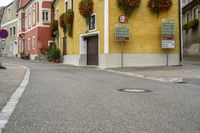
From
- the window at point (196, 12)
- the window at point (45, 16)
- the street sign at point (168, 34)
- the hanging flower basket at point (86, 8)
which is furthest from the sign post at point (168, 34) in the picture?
the window at point (45, 16)

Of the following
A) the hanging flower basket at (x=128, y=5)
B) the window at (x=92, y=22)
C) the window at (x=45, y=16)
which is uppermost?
the window at (x=45, y=16)

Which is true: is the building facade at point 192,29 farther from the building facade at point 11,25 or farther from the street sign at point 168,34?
the building facade at point 11,25

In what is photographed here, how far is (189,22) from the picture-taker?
144ft

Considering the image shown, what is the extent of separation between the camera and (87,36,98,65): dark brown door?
1080 inches

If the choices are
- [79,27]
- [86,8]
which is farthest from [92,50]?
[86,8]

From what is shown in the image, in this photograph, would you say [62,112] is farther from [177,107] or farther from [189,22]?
[189,22]

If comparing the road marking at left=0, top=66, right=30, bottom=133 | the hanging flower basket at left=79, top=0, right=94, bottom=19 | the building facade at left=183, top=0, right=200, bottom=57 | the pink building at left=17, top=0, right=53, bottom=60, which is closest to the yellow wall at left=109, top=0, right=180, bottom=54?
the hanging flower basket at left=79, top=0, right=94, bottom=19

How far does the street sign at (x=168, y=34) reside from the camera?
25141mm

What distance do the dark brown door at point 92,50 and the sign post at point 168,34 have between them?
15.5ft

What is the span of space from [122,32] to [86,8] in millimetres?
4387

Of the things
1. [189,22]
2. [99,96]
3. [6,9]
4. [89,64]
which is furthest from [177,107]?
[6,9]

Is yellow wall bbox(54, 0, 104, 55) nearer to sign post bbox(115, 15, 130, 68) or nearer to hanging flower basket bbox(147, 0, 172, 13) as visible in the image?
sign post bbox(115, 15, 130, 68)

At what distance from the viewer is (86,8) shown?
2759 cm

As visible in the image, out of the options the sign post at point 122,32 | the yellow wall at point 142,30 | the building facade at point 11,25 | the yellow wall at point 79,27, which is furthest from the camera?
the building facade at point 11,25
